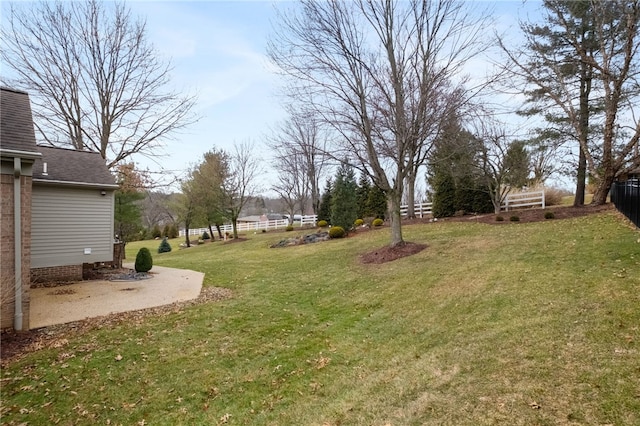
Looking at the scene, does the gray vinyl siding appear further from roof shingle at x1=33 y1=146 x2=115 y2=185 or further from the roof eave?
roof shingle at x1=33 y1=146 x2=115 y2=185

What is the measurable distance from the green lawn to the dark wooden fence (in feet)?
4.38

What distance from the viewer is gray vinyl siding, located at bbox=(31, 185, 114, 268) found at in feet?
32.9

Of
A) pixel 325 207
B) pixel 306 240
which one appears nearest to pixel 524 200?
pixel 306 240

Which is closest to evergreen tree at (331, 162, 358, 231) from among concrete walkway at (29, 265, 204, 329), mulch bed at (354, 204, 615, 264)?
mulch bed at (354, 204, 615, 264)

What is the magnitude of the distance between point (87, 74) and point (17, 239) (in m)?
13.5

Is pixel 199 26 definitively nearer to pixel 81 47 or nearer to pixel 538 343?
pixel 81 47

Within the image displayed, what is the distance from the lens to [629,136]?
47.4 ft

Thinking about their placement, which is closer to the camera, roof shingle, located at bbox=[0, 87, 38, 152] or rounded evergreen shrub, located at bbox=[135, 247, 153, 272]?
roof shingle, located at bbox=[0, 87, 38, 152]

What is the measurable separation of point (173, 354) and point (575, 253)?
835 centimetres

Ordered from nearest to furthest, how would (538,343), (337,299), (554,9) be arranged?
(538,343)
(337,299)
(554,9)

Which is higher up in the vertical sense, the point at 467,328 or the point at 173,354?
the point at 467,328

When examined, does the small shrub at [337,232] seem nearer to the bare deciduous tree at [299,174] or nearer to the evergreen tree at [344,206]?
the evergreen tree at [344,206]

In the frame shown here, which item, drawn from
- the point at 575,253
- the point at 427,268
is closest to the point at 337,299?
the point at 427,268

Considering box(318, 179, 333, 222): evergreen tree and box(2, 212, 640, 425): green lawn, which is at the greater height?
box(318, 179, 333, 222): evergreen tree
